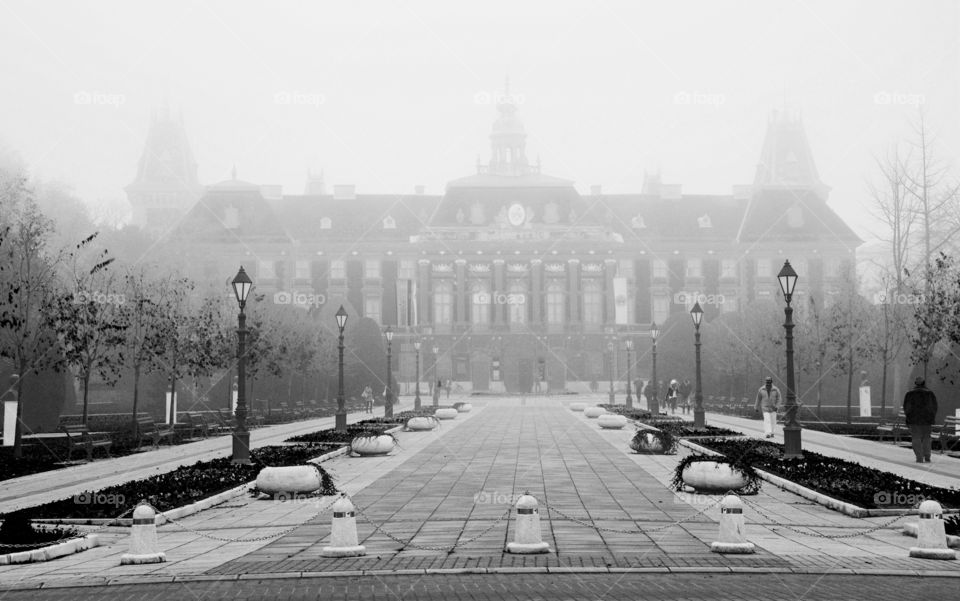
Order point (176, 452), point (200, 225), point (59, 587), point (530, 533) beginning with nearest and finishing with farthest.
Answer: point (59, 587) < point (530, 533) < point (176, 452) < point (200, 225)

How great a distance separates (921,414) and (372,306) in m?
101

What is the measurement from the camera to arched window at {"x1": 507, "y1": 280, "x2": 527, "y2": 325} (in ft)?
390

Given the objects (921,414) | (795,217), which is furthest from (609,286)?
(921,414)

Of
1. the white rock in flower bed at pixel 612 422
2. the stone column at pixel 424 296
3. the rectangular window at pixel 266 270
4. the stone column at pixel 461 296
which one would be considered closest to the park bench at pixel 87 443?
the white rock in flower bed at pixel 612 422

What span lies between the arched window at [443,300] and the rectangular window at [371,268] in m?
8.17

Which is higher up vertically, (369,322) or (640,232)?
(640,232)

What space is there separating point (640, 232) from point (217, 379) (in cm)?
7045

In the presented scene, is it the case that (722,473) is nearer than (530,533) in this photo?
No

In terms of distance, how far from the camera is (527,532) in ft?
43.1

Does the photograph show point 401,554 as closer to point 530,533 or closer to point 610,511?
point 530,533

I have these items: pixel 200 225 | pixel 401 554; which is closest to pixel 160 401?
pixel 401 554

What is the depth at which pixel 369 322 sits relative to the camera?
74938 mm

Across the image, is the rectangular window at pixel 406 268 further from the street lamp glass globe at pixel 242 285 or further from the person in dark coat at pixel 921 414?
the person in dark coat at pixel 921 414

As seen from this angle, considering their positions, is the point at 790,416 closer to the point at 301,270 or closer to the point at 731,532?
the point at 731,532
